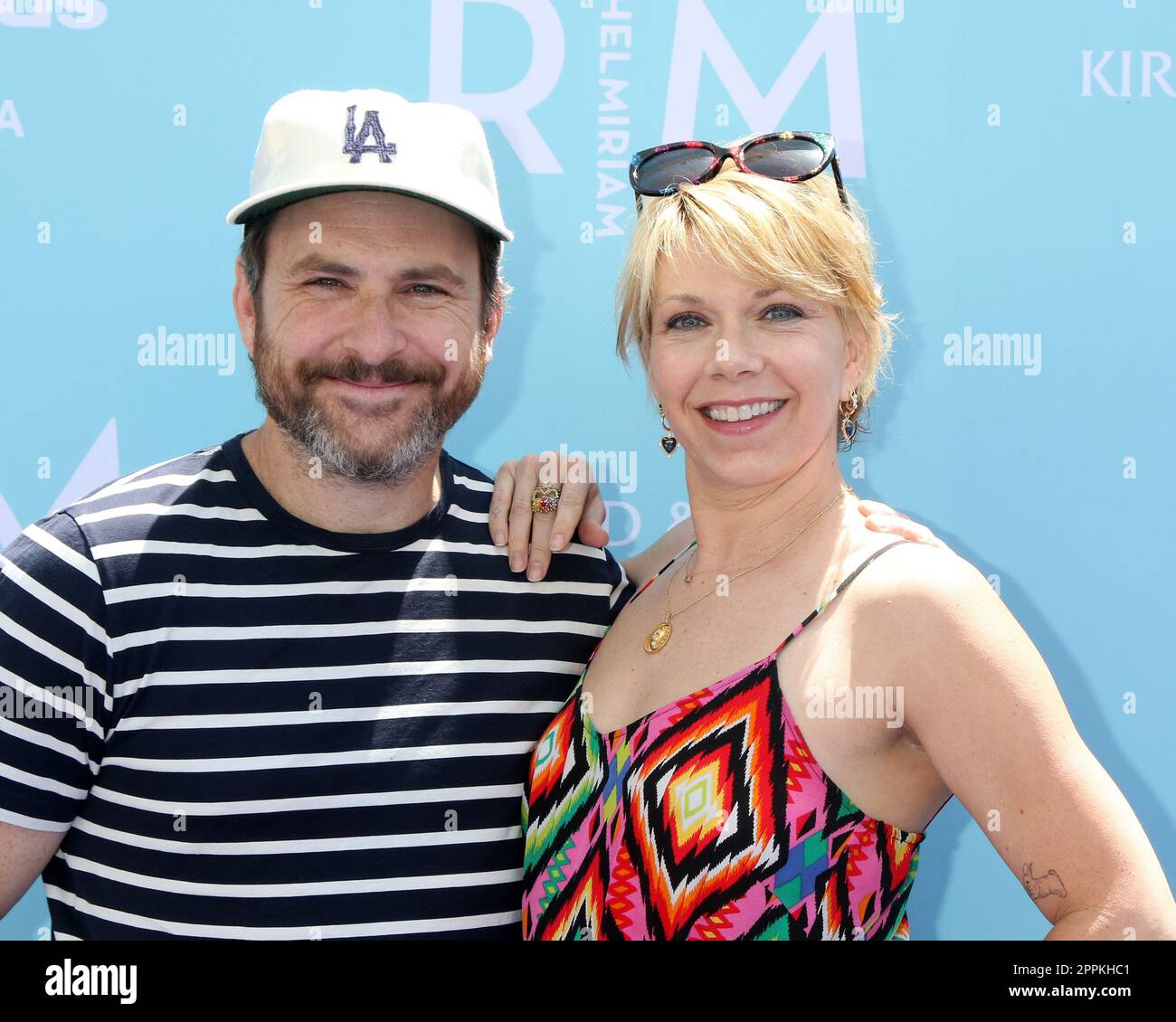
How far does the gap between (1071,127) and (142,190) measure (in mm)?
1969

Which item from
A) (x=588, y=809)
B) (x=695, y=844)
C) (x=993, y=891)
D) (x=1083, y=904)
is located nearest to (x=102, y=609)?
(x=588, y=809)

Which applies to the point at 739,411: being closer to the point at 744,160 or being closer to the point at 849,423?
Result: the point at 849,423

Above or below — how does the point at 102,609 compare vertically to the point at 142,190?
below

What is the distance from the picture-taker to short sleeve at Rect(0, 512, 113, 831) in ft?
5.15

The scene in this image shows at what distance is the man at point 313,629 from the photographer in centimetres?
162

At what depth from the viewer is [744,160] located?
1.78 meters

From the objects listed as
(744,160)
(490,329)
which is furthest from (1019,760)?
(490,329)

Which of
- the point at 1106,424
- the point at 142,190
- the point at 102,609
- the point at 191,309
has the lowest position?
the point at 102,609

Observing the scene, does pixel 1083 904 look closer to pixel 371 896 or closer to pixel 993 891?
pixel 371 896

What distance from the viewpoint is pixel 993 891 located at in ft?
8.18

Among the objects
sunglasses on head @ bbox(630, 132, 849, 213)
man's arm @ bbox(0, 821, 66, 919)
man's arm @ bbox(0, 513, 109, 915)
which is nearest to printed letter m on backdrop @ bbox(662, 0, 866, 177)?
sunglasses on head @ bbox(630, 132, 849, 213)

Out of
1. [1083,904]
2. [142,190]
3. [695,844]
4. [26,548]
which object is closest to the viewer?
[1083,904]

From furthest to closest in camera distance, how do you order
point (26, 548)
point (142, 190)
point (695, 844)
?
1. point (142, 190)
2. point (26, 548)
3. point (695, 844)

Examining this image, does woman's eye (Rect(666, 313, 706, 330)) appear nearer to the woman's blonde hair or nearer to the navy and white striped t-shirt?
the woman's blonde hair
